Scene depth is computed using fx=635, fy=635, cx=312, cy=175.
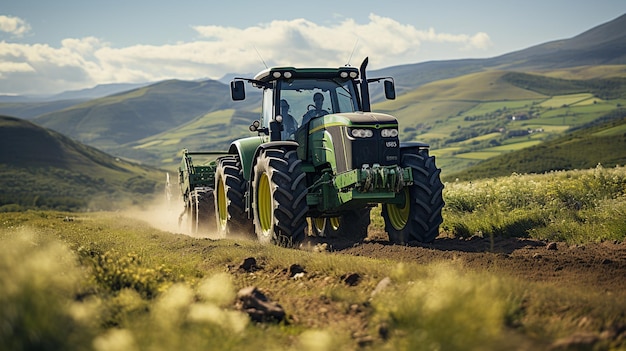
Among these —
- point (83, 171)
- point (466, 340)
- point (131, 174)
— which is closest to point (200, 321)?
point (466, 340)

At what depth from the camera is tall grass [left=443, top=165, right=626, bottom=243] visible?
10.3 metres

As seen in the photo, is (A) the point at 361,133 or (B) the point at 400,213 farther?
(B) the point at 400,213

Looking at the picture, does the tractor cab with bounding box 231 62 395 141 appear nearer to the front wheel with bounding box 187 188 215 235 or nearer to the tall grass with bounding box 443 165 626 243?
the tall grass with bounding box 443 165 626 243

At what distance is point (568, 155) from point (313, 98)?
190 ft


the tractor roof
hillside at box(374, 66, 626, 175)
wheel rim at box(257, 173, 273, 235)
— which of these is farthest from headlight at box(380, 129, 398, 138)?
hillside at box(374, 66, 626, 175)

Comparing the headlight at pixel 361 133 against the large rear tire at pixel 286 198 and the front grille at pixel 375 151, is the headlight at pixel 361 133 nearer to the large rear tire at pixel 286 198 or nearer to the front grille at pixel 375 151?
the front grille at pixel 375 151

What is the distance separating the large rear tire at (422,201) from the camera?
33.1ft

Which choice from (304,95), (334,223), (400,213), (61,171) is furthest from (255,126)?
(61,171)

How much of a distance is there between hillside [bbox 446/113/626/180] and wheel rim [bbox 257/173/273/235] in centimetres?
4518

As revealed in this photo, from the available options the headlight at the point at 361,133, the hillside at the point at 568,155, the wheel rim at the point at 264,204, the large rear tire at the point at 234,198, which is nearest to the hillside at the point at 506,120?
the hillside at the point at 568,155

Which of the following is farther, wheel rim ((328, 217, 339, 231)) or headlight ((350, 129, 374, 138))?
wheel rim ((328, 217, 339, 231))

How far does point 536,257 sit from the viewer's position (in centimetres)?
822

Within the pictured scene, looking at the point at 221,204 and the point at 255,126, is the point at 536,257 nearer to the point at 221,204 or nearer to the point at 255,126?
the point at 255,126

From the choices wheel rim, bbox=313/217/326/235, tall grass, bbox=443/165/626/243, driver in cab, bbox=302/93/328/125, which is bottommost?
wheel rim, bbox=313/217/326/235
